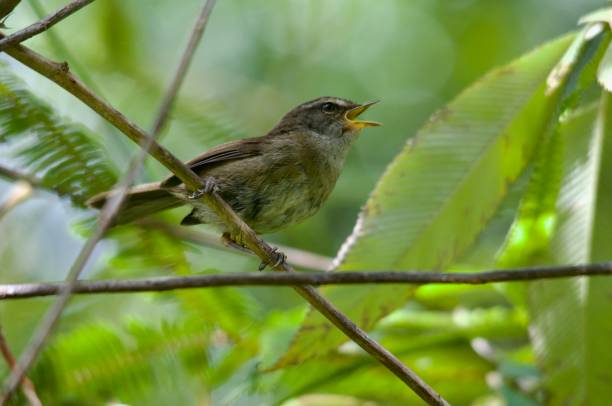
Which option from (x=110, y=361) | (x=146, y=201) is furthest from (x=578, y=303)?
(x=146, y=201)

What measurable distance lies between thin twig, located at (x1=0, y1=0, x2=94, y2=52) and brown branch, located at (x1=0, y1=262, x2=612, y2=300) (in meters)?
0.62

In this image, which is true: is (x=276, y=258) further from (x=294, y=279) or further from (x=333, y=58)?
(x=333, y=58)

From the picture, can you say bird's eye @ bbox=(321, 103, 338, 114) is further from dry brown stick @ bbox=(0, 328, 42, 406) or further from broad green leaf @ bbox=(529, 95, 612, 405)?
dry brown stick @ bbox=(0, 328, 42, 406)

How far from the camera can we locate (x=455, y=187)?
309 cm

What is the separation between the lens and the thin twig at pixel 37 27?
2.06m

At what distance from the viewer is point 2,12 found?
7.09 feet

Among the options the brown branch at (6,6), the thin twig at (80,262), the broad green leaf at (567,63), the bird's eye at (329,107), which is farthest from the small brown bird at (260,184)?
the thin twig at (80,262)

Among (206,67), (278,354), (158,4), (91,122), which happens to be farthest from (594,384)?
(158,4)

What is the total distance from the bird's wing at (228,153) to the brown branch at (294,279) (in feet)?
7.53

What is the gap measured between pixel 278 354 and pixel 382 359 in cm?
85

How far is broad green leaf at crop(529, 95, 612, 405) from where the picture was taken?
307cm

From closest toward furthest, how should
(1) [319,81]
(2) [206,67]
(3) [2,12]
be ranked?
(3) [2,12], (2) [206,67], (1) [319,81]

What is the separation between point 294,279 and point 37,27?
0.96 m

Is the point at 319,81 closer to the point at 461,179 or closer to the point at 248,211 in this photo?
the point at 248,211
